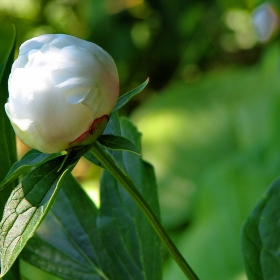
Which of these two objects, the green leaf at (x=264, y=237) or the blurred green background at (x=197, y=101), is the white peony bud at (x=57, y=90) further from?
the blurred green background at (x=197, y=101)

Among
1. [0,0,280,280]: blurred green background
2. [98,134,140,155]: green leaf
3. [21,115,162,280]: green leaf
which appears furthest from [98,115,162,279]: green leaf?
[0,0,280,280]: blurred green background

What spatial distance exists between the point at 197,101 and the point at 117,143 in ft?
4.62

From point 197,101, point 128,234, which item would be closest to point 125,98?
point 128,234

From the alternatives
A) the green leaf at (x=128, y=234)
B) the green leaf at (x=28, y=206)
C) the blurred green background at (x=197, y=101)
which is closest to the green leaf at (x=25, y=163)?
the green leaf at (x=28, y=206)

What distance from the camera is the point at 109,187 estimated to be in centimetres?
48

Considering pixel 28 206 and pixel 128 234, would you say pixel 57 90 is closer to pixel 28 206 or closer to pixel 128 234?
pixel 28 206

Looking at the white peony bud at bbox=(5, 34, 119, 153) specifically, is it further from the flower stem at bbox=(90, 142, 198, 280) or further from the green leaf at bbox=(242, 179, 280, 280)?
the green leaf at bbox=(242, 179, 280, 280)

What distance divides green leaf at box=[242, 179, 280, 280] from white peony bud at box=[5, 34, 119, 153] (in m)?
0.18

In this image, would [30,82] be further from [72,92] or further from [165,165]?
[165,165]

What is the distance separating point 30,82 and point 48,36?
36 millimetres

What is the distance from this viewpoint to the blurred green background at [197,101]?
1.16m

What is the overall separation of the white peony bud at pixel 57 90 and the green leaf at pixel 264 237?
0.18 meters

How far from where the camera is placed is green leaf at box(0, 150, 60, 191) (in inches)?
13.5

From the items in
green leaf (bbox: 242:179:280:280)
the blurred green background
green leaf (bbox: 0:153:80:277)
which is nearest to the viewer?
green leaf (bbox: 0:153:80:277)
